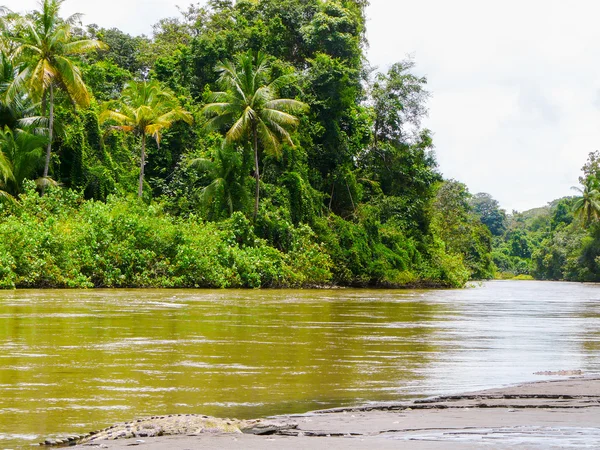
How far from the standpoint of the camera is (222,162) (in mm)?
35375

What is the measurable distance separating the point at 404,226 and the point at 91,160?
1658cm

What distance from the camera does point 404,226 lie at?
43.2 meters

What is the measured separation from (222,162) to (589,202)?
137ft

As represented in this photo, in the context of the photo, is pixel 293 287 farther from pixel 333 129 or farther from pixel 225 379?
pixel 225 379

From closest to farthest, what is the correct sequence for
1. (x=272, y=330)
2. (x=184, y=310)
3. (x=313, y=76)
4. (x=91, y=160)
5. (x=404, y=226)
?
(x=272, y=330) < (x=184, y=310) < (x=91, y=160) < (x=313, y=76) < (x=404, y=226)

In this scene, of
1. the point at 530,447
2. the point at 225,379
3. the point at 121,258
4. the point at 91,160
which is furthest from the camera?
the point at 91,160

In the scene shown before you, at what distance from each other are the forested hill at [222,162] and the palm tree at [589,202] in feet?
81.0

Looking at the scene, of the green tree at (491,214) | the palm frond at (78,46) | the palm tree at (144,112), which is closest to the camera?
the palm frond at (78,46)

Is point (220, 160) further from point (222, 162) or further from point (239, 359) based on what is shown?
point (239, 359)

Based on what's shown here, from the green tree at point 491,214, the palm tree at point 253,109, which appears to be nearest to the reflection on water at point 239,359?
the palm tree at point 253,109

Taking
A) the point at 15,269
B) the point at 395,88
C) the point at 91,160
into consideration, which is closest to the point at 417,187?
the point at 395,88

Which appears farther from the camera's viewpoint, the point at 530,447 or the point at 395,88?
the point at 395,88

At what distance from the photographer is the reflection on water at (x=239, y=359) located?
20.8ft

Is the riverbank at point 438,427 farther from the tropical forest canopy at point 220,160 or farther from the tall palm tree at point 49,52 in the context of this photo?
the tall palm tree at point 49,52
